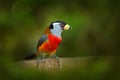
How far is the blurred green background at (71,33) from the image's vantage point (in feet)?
0.91

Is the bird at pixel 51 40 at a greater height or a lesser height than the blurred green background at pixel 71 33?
lesser

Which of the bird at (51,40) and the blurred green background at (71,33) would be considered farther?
the bird at (51,40)

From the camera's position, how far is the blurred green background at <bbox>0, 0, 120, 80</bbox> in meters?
0.28

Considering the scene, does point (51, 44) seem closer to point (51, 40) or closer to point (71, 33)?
point (51, 40)

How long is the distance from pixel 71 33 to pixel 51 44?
0.39 meters

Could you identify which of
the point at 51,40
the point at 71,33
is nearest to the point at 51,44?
the point at 51,40

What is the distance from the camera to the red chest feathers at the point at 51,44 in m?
1.06

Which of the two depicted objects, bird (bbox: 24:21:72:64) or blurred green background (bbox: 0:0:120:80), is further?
bird (bbox: 24:21:72:64)

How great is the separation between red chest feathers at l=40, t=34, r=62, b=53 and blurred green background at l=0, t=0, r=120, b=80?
3.2 inches

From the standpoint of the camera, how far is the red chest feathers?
3.47 feet

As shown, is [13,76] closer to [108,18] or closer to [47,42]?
[108,18]

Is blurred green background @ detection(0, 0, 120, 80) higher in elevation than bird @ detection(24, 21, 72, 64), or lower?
higher

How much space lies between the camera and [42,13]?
968 mm

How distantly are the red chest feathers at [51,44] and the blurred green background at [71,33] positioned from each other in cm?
8
